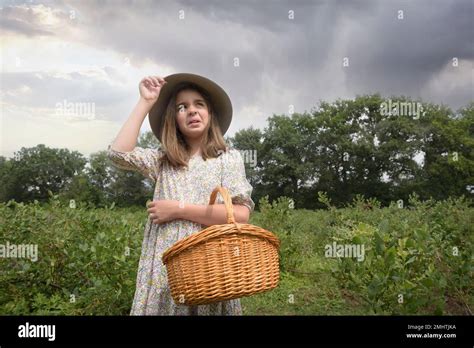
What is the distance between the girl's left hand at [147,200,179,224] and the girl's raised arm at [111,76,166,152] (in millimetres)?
259

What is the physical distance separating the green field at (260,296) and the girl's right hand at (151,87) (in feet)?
3.60

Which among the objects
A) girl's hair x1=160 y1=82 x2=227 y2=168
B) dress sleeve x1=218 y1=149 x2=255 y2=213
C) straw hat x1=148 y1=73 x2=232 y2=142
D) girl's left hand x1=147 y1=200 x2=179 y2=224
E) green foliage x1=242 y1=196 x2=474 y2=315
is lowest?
green foliage x1=242 y1=196 x2=474 y2=315

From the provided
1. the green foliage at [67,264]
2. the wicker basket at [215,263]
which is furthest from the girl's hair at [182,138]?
the green foliage at [67,264]

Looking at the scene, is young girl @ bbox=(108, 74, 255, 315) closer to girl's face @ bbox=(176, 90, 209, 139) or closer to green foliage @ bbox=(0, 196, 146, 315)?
girl's face @ bbox=(176, 90, 209, 139)

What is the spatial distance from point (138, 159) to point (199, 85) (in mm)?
459

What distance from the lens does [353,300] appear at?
3.42 meters

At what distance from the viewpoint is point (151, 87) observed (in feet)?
6.39

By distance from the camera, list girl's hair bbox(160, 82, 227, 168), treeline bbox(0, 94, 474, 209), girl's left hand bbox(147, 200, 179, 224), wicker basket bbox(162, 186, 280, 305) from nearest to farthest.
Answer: wicker basket bbox(162, 186, 280, 305)
girl's left hand bbox(147, 200, 179, 224)
girl's hair bbox(160, 82, 227, 168)
treeline bbox(0, 94, 474, 209)

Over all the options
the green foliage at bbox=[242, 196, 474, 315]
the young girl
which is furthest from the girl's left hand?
the green foliage at bbox=[242, 196, 474, 315]

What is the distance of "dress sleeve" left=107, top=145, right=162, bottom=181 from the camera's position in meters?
1.89

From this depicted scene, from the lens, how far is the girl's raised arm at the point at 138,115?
6.18 feet

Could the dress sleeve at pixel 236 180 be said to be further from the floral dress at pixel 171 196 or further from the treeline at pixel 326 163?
the treeline at pixel 326 163
